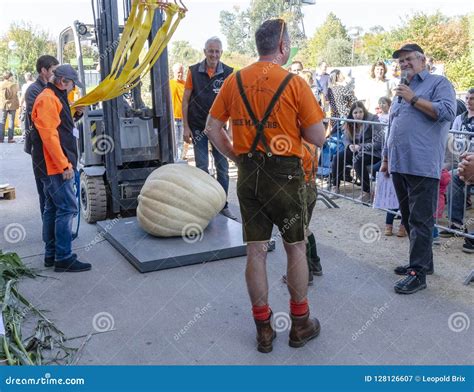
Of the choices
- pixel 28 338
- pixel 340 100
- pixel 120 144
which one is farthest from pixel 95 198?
pixel 340 100

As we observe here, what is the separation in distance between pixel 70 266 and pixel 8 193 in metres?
4.00

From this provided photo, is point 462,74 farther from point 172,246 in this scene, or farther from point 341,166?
point 172,246

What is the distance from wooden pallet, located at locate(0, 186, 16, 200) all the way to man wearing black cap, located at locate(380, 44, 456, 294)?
244 inches

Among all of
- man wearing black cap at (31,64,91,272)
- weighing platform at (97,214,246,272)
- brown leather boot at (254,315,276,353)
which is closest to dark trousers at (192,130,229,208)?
weighing platform at (97,214,246,272)

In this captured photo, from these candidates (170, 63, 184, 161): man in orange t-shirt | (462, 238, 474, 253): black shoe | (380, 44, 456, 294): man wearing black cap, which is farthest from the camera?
(170, 63, 184, 161): man in orange t-shirt

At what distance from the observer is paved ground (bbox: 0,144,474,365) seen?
11.6 ft

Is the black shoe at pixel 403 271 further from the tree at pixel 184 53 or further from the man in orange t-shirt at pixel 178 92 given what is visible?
the tree at pixel 184 53

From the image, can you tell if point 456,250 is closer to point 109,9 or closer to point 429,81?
point 429,81

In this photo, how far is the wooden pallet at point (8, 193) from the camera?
8414mm

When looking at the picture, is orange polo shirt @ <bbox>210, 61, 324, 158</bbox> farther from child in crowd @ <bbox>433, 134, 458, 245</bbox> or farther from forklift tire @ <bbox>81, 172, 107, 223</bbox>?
forklift tire @ <bbox>81, 172, 107, 223</bbox>

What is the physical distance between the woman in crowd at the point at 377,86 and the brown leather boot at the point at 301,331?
272 inches

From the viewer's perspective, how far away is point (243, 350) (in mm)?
3576

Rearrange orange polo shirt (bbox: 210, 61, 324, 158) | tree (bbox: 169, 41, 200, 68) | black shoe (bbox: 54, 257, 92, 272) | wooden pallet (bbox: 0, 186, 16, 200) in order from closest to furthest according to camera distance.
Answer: orange polo shirt (bbox: 210, 61, 324, 158) → black shoe (bbox: 54, 257, 92, 272) → wooden pallet (bbox: 0, 186, 16, 200) → tree (bbox: 169, 41, 200, 68)

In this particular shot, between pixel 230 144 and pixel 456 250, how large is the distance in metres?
3.11
